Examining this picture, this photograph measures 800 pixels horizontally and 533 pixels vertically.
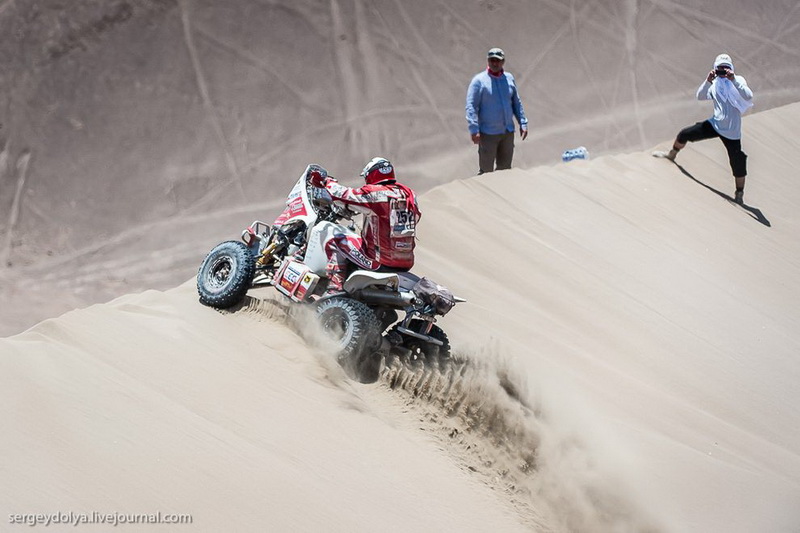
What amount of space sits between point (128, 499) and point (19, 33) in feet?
31.8

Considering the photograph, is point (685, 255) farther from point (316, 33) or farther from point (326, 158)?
point (316, 33)

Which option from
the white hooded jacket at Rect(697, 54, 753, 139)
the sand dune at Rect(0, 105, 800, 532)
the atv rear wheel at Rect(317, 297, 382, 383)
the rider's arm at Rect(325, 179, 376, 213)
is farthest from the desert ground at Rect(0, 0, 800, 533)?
the rider's arm at Rect(325, 179, 376, 213)

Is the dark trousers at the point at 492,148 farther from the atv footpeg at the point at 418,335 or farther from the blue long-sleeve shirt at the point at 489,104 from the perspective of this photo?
the atv footpeg at the point at 418,335

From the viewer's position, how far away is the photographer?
1121 cm

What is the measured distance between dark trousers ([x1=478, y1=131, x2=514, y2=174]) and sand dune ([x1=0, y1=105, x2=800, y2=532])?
2.41ft

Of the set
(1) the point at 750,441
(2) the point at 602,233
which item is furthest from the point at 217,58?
(1) the point at 750,441

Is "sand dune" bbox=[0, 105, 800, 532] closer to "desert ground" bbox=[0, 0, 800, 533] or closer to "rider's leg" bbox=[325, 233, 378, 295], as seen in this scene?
"desert ground" bbox=[0, 0, 800, 533]

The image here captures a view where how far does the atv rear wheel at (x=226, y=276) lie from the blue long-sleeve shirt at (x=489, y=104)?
4000 millimetres

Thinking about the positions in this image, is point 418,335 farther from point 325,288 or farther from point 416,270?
point 416,270

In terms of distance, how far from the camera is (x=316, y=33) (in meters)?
13.8

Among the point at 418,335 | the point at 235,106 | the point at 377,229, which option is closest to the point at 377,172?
the point at 377,229

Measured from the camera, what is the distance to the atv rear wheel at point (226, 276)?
6.90m

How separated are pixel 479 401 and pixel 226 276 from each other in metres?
2.11

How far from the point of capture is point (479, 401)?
6.20m
